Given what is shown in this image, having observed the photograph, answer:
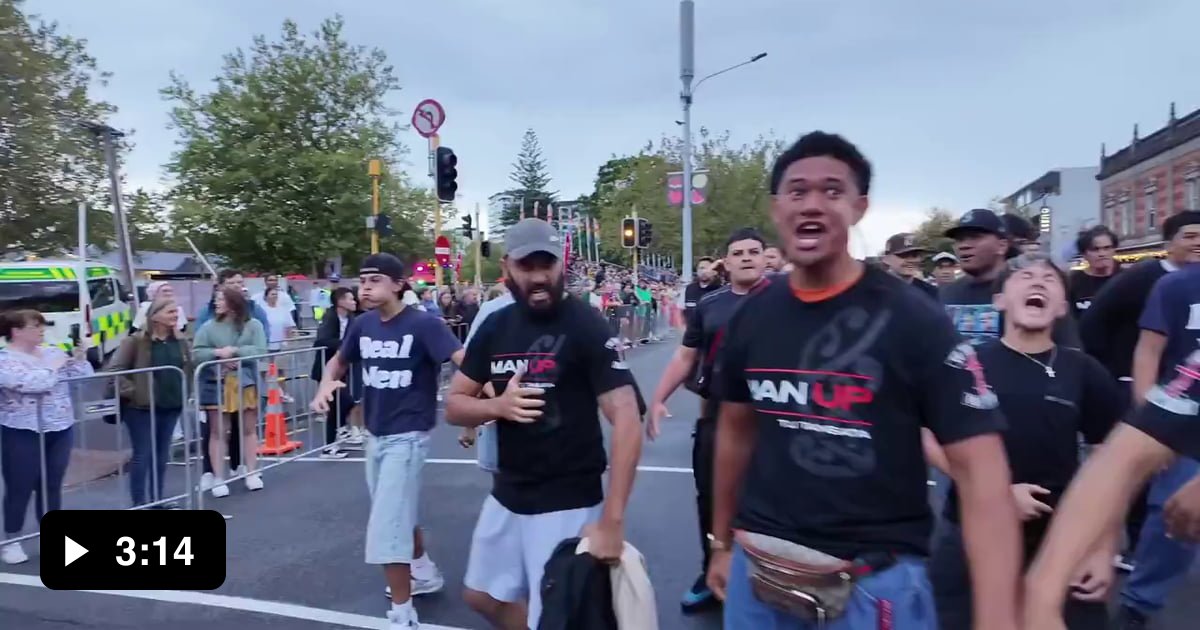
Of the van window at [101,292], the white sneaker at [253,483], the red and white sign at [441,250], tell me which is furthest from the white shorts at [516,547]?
the van window at [101,292]

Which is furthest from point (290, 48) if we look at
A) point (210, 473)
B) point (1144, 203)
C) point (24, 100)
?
point (1144, 203)

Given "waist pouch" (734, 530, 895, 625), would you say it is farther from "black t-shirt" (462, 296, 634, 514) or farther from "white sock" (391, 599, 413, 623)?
"white sock" (391, 599, 413, 623)

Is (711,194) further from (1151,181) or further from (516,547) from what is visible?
(516,547)

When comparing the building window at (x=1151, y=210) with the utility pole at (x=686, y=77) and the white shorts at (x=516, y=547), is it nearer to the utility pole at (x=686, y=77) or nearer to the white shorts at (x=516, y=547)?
the utility pole at (x=686, y=77)

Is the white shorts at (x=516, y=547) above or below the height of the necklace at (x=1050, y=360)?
below

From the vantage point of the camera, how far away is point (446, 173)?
526 inches

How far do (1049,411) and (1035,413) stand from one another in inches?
1.9

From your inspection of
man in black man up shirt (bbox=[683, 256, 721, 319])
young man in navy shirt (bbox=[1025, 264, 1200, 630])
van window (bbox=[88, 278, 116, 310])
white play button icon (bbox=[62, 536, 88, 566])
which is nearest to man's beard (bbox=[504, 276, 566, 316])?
young man in navy shirt (bbox=[1025, 264, 1200, 630])

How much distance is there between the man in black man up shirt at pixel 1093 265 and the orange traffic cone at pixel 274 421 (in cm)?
731

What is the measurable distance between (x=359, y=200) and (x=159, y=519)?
28.2 metres

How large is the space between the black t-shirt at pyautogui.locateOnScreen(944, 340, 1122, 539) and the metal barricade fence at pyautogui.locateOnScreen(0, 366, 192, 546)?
569 cm

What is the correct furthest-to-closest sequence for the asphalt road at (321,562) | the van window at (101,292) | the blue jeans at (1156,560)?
the van window at (101,292), the asphalt road at (321,562), the blue jeans at (1156,560)

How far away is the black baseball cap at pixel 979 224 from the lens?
4441 millimetres

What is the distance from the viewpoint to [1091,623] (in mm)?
3061
